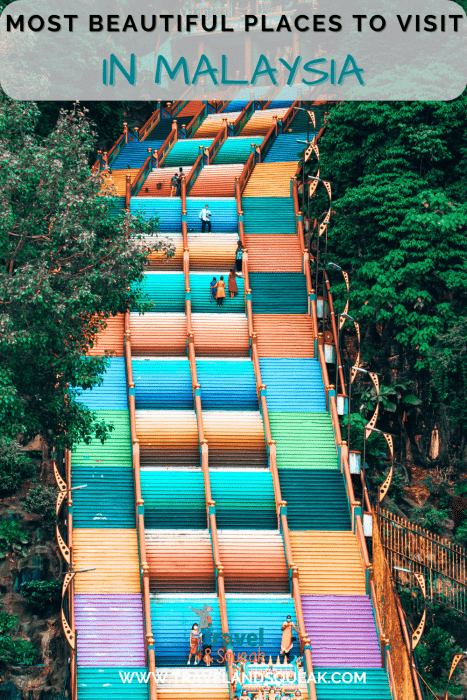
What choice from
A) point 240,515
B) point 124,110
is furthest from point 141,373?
point 124,110

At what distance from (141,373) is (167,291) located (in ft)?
13.1

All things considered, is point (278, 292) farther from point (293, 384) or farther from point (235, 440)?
point (235, 440)

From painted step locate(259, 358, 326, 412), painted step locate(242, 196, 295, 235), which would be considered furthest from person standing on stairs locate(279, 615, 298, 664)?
painted step locate(242, 196, 295, 235)

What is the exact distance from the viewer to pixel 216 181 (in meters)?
36.2

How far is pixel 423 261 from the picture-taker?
26.7 metres

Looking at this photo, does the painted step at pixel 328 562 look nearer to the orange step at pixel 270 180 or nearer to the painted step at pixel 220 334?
the painted step at pixel 220 334

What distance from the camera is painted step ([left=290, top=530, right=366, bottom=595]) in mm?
22031

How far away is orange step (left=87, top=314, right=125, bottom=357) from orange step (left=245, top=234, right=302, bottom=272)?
5252mm

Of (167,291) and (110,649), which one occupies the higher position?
(167,291)

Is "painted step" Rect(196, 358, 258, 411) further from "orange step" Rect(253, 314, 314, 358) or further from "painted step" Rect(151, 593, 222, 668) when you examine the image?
"painted step" Rect(151, 593, 222, 668)

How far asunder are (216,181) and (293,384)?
12146mm

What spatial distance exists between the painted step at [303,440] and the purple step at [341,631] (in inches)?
166

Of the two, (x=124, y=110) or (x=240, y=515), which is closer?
(x=240, y=515)

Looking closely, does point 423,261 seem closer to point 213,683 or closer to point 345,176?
point 345,176
